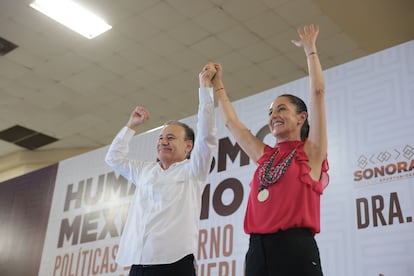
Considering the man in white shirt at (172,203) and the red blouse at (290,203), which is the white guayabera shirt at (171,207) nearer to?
the man in white shirt at (172,203)

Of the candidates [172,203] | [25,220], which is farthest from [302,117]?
[25,220]

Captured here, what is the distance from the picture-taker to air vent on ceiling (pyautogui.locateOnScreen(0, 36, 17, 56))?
510 cm

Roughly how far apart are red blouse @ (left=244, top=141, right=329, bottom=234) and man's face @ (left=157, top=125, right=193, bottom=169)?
0.59 metres

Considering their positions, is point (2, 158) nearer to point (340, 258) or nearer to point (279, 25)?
point (279, 25)

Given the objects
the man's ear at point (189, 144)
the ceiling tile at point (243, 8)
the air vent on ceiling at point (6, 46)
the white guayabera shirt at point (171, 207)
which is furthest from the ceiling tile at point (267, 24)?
the white guayabera shirt at point (171, 207)

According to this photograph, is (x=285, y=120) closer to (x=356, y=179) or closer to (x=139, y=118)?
(x=139, y=118)

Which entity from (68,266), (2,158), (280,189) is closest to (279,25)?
(68,266)

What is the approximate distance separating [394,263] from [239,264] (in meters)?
0.90

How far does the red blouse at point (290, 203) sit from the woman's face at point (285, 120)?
0.33 feet

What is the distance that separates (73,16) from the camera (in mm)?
4695

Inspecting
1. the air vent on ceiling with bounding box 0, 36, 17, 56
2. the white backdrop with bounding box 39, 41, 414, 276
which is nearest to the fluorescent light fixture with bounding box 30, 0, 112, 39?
the air vent on ceiling with bounding box 0, 36, 17, 56

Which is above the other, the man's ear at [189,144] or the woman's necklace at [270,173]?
the man's ear at [189,144]

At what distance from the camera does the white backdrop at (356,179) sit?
98.0 inches

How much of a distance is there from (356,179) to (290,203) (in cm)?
122
